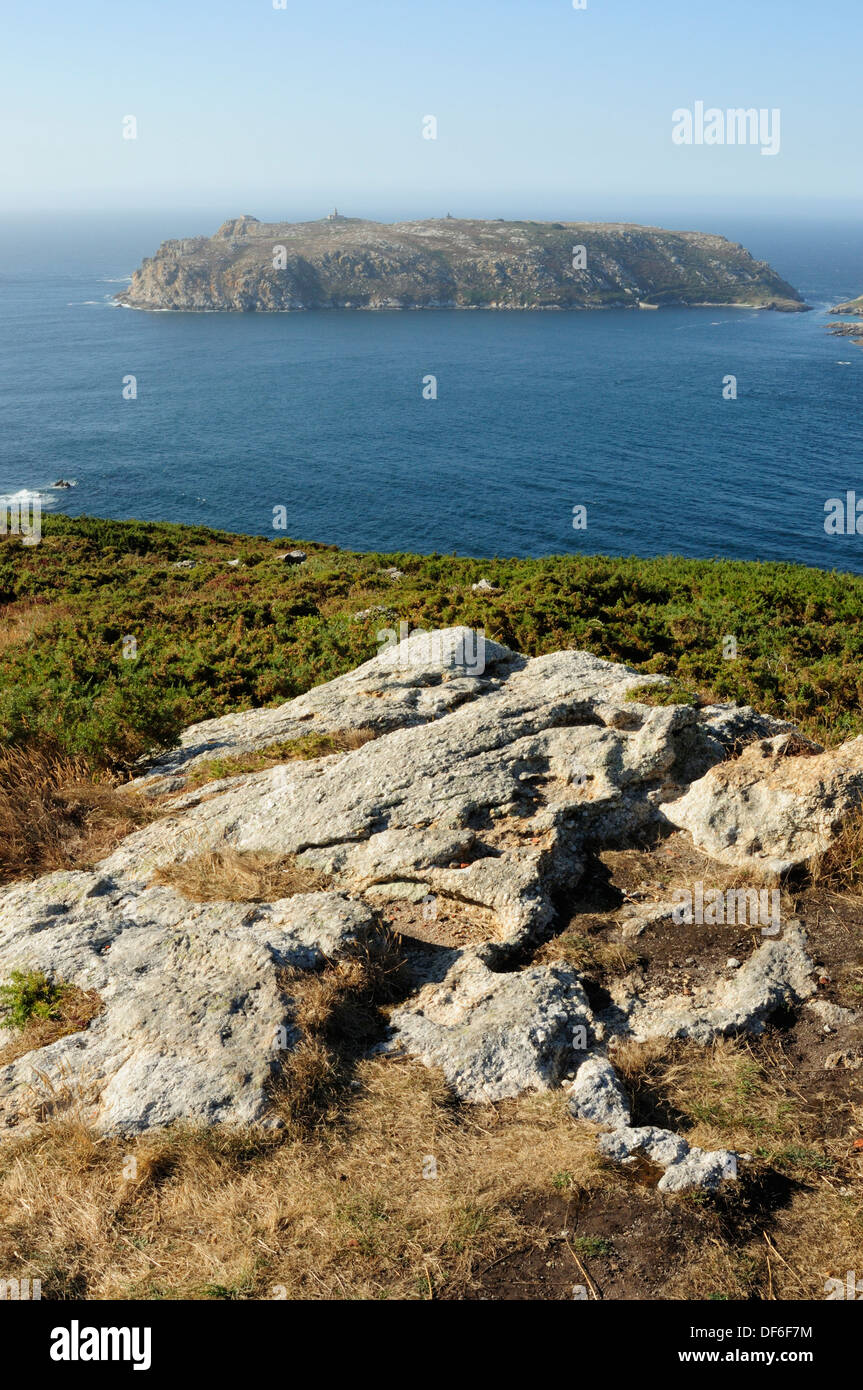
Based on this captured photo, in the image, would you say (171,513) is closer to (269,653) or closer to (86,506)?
(86,506)

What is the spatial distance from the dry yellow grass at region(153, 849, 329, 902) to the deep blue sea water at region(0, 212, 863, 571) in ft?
196

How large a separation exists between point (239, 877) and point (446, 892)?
216 cm

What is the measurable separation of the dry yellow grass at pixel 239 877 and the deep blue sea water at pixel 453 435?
59.8 m

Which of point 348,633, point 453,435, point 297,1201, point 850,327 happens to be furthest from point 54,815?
point 850,327

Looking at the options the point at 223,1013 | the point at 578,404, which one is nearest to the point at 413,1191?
the point at 223,1013

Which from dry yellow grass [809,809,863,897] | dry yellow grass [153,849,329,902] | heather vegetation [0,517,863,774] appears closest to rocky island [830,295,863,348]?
heather vegetation [0,517,863,774]

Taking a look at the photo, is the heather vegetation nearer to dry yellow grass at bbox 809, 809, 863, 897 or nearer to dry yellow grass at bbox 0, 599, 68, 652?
dry yellow grass at bbox 0, 599, 68, 652

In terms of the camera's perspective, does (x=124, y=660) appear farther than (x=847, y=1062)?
Yes

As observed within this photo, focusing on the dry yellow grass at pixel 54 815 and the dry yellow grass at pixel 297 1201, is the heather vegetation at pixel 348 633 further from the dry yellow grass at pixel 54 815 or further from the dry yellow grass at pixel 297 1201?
the dry yellow grass at pixel 297 1201

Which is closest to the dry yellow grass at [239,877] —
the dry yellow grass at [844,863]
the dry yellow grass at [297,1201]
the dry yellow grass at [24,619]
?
the dry yellow grass at [297,1201]

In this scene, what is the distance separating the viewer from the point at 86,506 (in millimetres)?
72875

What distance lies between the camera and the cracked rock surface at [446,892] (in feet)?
19.5

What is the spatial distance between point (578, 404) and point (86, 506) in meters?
71.2

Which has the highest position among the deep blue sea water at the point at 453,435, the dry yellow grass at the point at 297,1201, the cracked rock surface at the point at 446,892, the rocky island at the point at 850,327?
the rocky island at the point at 850,327
